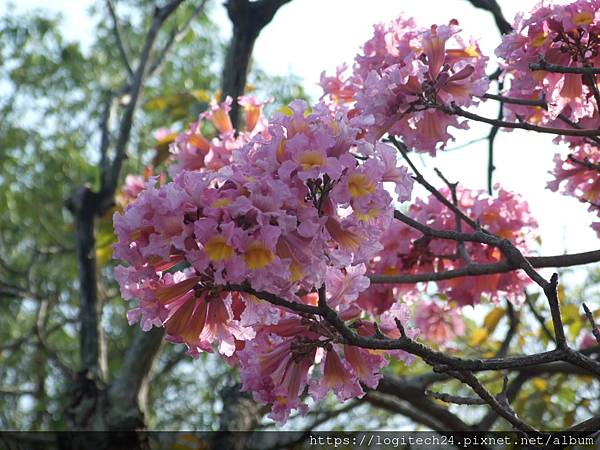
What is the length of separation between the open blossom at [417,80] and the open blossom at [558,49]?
11 cm

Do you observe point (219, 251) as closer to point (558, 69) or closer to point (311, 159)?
point (311, 159)

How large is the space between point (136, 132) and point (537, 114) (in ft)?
29.2

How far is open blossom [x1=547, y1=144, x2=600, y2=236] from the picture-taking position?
2527 mm

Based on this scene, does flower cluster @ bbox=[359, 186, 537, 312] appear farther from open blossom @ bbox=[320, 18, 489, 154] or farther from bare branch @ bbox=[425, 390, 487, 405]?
bare branch @ bbox=[425, 390, 487, 405]

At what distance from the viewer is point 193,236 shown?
1.56 m

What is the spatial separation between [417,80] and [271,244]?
78 cm

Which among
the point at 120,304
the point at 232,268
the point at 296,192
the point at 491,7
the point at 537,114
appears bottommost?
the point at 232,268

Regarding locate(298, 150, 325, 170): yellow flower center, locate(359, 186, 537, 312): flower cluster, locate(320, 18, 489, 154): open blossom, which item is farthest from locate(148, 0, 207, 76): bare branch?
locate(298, 150, 325, 170): yellow flower center

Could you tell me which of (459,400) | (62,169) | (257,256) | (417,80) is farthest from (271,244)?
(62,169)

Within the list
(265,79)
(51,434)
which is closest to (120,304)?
(265,79)

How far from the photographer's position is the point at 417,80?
82.4 inches

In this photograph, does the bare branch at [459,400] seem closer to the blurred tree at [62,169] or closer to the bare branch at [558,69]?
the bare branch at [558,69]

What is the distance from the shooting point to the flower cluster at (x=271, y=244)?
1541 mm

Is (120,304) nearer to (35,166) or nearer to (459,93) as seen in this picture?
(35,166)
